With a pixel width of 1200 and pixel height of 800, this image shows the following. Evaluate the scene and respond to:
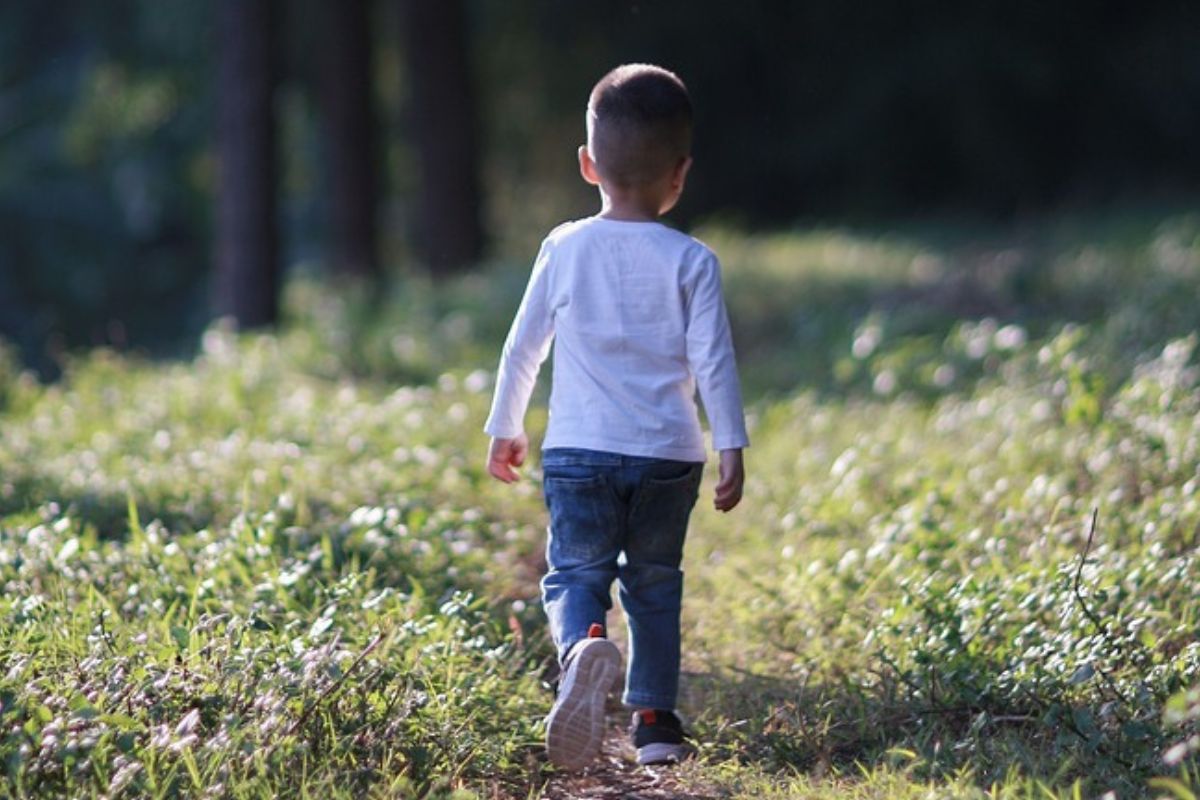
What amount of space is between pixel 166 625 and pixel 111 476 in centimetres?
288

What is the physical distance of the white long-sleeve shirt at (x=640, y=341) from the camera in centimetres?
444

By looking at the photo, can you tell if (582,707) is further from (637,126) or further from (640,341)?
(637,126)

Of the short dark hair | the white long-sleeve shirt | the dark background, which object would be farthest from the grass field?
A: the dark background

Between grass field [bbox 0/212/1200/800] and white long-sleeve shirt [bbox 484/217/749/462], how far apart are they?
2.48 ft

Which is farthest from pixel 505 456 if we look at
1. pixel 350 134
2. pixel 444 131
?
pixel 350 134

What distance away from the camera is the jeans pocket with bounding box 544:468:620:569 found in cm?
448

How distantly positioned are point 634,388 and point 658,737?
96 centimetres

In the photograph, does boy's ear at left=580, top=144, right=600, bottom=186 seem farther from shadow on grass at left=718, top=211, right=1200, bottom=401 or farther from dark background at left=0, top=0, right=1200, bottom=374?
dark background at left=0, top=0, right=1200, bottom=374

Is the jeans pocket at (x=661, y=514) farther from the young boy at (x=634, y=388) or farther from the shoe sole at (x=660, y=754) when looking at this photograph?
the shoe sole at (x=660, y=754)

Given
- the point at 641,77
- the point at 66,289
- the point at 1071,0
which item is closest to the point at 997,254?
the point at 1071,0

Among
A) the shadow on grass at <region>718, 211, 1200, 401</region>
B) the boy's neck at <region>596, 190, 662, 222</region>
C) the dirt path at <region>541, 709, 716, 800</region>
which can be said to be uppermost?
the boy's neck at <region>596, 190, 662, 222</region>

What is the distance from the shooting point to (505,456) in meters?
4.66

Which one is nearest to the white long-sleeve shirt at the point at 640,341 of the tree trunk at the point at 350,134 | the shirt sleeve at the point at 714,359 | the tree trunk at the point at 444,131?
the shirt sleeve at the point at 714,359

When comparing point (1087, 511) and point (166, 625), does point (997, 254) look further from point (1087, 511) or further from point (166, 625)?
point (166, 625)
